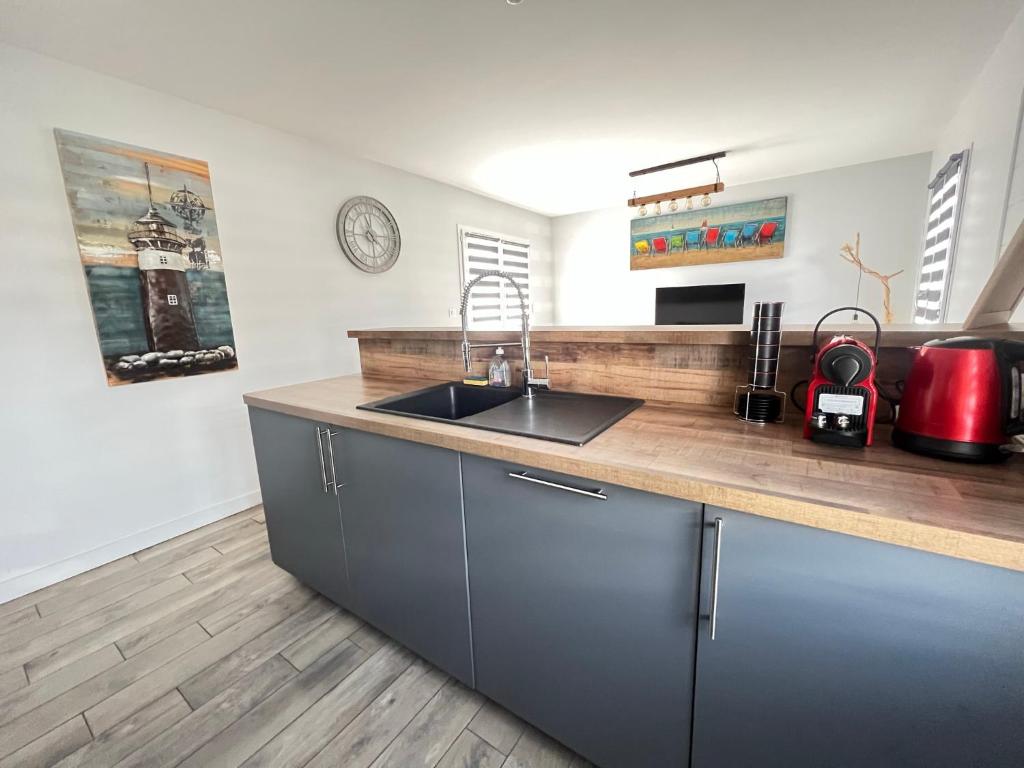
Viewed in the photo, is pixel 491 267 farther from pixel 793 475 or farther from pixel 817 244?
pixel 793 475

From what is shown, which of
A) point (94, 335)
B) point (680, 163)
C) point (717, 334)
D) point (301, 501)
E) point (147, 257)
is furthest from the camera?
point (680, 163)

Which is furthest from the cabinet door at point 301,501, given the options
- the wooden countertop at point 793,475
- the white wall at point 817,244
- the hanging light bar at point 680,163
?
the white wall at point 817,244

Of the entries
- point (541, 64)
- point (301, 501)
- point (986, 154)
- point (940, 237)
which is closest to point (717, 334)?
point (301, 501)

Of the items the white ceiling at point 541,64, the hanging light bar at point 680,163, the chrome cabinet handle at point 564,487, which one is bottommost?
the chrome cabinet handle at point 564,487

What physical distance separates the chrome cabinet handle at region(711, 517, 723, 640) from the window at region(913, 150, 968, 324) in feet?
8.39

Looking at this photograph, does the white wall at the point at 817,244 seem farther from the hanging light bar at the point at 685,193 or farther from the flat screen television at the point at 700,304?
the hanging light bar at the point at 685,193

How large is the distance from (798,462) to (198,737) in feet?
5.89

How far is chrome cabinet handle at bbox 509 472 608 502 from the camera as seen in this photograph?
843mm

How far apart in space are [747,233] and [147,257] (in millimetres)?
5098

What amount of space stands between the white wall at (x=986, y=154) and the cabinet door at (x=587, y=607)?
2454mm

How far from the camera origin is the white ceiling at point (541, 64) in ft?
5.34

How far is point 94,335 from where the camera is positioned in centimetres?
197

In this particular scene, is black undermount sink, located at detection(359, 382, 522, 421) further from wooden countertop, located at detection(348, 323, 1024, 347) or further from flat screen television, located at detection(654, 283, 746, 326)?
flat screen television, located at detection(654, 283, 746, 326)

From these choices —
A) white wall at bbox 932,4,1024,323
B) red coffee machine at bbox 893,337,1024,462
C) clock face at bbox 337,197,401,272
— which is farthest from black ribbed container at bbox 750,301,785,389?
clock face at bbox 337,197,401,272
